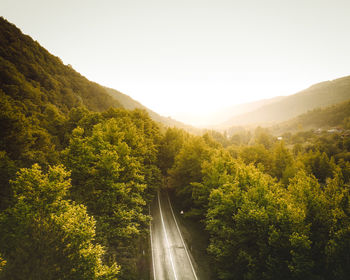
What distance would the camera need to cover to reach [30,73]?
49.5 metres

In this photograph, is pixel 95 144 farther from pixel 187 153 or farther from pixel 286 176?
pixel 286 176

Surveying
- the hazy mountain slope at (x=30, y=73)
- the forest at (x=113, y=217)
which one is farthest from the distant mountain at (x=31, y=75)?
the forest at (x=113, y=217)

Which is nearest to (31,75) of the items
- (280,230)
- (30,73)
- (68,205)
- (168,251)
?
(30,73)

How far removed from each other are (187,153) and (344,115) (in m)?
236

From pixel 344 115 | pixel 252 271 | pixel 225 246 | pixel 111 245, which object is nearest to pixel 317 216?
pixel 252 271

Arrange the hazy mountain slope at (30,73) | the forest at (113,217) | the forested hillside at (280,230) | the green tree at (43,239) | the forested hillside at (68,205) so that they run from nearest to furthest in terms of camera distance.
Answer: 1. the green tree at (43,239)
2. the forested hillside at (68,205)
3. the forest at (113,217)
4. the forested hillside at (280,230)
5. the hazy mountain slope at (30,73)

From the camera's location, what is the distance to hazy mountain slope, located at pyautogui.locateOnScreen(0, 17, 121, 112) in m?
37.0

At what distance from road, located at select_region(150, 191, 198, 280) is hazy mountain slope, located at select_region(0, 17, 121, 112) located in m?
35.4

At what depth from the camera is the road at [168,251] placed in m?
20.7

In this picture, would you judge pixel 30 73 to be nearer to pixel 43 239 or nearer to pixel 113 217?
pixel 113 217

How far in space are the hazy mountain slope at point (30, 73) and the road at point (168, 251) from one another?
3543cm

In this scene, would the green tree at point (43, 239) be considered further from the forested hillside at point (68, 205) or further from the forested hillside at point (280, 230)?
the forested hillside at point (280, 230)

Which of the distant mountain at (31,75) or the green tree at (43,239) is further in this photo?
the distant mountain at (31,75)

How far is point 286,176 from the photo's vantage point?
3803 cm
